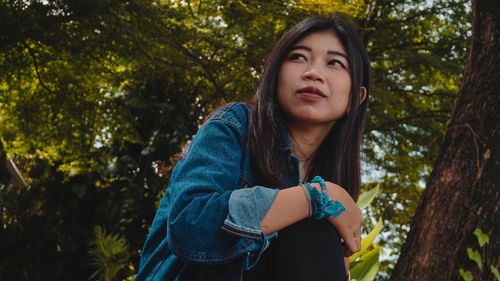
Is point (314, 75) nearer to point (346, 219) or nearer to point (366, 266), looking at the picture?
point (346, 219)

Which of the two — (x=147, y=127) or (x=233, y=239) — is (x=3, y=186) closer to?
(x=147, y=127)

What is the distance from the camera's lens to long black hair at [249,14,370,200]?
131 cm

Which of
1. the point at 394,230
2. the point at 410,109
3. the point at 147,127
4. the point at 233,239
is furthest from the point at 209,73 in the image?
the point at 233,239

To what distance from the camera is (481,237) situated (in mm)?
2266

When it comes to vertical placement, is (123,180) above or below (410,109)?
below

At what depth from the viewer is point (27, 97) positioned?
5.06 m

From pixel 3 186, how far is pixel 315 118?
718 cm

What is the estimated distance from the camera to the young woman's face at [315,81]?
4.50ft

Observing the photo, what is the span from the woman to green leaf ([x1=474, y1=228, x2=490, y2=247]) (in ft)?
3.41

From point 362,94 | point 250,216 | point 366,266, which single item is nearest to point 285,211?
point 250,216

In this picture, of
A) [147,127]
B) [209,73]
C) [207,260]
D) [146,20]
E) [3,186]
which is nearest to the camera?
[207,260]

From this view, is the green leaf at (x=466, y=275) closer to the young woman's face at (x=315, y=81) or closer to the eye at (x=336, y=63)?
the young woman's face at (x=315, y=81)

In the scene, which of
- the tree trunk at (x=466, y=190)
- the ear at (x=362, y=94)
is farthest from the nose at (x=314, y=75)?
the tree trunk at (x=466, y=190)

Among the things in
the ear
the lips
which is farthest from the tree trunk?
the lips
